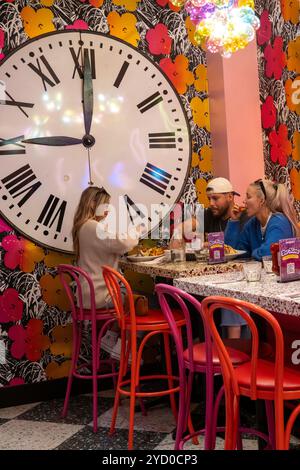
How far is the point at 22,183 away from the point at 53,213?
1.02 ft

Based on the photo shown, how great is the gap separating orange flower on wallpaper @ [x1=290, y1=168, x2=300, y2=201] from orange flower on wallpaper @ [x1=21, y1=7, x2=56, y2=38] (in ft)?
8.46

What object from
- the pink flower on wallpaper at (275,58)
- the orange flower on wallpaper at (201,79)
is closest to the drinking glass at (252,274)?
the orange flower on wallpaper at (201,79)

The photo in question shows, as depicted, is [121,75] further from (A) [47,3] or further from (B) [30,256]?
(B) [30,256]

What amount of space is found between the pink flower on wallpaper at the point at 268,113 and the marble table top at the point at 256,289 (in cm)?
268

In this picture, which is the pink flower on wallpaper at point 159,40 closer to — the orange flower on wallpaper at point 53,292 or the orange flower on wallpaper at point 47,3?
the orange flower on wallpaper at point 47,3

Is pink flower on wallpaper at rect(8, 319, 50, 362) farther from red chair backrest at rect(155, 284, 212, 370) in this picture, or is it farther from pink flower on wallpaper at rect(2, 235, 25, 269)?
red chair backrest at rect(155, 284, 212, 370)

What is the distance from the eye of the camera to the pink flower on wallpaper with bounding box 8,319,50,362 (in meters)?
3.96

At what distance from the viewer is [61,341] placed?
13.5 ft

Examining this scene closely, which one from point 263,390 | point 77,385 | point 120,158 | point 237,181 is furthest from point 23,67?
point 263,390

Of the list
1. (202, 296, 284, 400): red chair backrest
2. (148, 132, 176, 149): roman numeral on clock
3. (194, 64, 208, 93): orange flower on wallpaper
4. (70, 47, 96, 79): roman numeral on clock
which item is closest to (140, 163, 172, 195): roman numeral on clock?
(148, 132, 176, 149): roman numeral on clock

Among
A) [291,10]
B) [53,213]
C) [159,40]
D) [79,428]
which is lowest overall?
[79,428]

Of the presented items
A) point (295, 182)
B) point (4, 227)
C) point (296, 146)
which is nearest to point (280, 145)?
point (296, 146)

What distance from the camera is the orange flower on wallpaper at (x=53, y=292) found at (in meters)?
4.05

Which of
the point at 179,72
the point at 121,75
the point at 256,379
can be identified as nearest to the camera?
the point at 256,379
